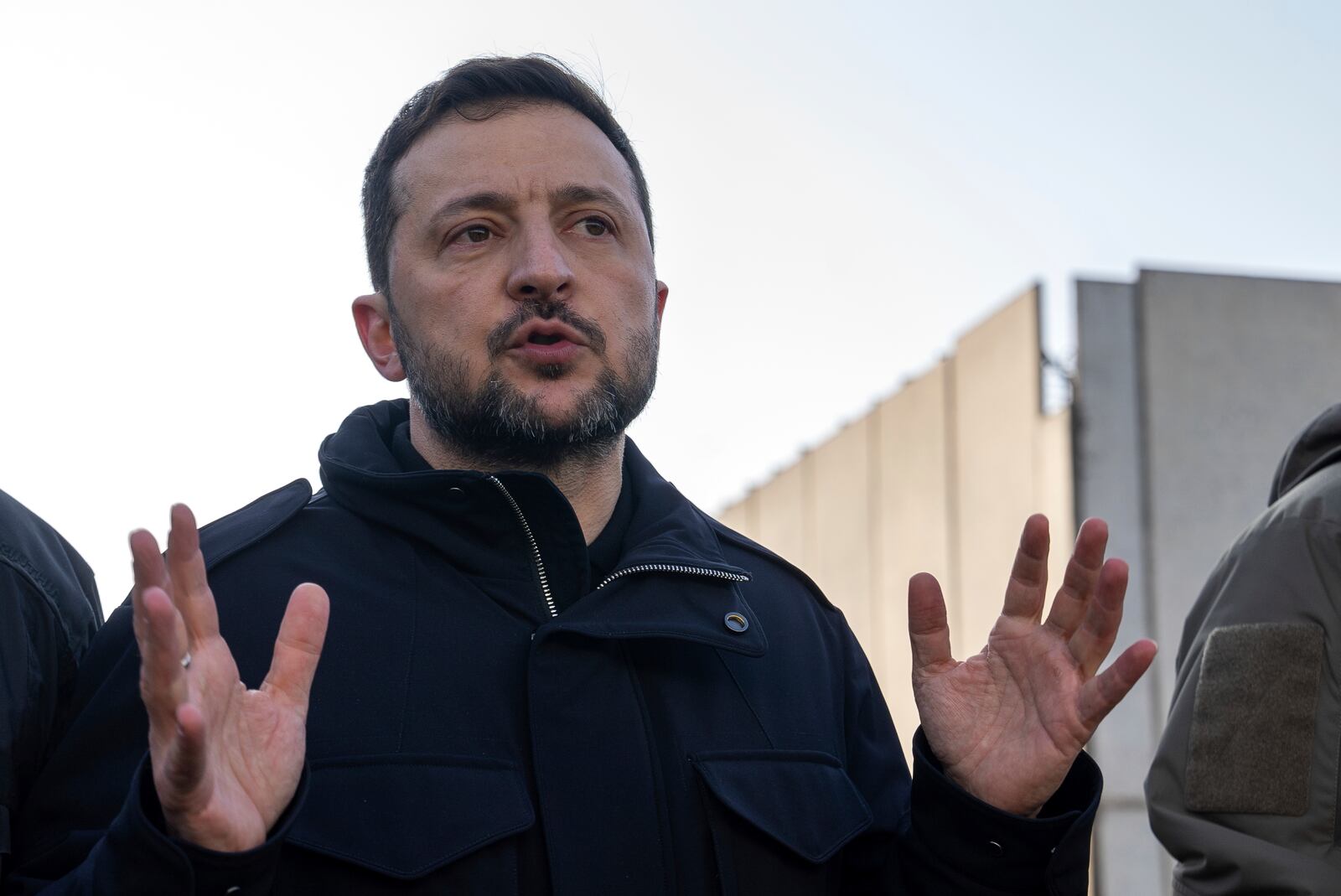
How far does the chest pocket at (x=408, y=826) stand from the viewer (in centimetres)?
216

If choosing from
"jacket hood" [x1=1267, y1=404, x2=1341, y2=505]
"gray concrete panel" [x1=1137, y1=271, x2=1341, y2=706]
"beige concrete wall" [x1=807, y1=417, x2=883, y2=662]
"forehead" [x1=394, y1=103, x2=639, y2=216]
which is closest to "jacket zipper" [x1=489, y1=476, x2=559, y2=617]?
"forehead" [x1=394, y1=103, x2=639, y2=216]

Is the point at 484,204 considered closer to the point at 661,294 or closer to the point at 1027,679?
the point at 661,294

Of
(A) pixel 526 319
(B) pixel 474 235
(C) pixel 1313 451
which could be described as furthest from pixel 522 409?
(C) pixel 1313 451

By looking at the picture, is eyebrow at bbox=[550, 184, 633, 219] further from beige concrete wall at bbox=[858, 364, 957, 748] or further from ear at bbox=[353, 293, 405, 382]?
beige concrete wall at bbox=[858, 364, 957, 748]

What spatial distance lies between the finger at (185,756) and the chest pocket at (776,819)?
0.83 meters

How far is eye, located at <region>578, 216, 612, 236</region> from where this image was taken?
2.85m

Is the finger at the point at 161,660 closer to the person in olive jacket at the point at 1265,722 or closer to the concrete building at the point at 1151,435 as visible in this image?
the person in olive jacket at the point at 1265,722

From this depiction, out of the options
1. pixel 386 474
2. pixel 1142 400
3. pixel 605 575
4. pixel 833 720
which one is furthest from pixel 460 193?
pixel 1142 400

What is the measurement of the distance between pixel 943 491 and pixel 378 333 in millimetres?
15510

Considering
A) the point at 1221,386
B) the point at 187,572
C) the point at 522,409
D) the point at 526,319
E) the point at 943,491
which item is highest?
the point at 1221,386

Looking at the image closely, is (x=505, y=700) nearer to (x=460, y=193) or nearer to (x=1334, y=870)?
(x=460, y=193)

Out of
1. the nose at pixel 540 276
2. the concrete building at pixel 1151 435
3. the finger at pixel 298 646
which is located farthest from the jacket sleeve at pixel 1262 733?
the concrete building at pixel 1151 435

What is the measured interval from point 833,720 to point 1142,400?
41.9ft

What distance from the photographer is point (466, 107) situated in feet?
9.69
